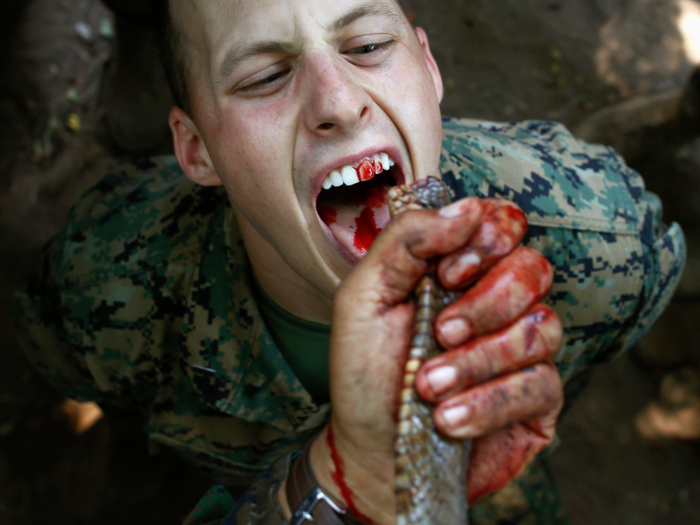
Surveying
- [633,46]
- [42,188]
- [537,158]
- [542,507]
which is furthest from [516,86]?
[42,188]

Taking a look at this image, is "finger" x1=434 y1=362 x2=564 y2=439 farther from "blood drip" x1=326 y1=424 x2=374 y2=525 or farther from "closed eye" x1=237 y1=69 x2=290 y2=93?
"closed eye" x1=237 y1=69 x2=290 y2=93

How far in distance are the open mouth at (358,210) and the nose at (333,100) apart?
242mm

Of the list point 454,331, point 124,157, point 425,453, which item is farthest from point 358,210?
point 124,157

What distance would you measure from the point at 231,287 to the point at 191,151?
0.58 m

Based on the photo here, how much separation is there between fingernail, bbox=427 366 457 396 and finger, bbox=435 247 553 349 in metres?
0.05

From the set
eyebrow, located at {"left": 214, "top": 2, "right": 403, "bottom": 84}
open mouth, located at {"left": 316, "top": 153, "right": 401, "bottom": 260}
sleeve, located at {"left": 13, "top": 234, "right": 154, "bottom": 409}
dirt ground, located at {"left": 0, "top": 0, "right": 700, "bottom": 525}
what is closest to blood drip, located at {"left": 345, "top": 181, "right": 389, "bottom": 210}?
open mouth, located at {"left": 316, "top": 153, "right": 401, "bottom": 260}

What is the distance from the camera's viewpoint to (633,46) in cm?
454

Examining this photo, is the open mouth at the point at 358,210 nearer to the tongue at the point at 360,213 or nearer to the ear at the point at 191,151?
the tongue at the point at 360,213

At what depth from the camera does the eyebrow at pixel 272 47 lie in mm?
1466

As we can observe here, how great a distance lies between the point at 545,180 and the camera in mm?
2105

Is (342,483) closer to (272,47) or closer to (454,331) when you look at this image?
(454,331)

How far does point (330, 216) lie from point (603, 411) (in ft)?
9.79

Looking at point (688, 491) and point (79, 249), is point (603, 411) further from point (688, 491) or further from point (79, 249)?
point (79, 249)

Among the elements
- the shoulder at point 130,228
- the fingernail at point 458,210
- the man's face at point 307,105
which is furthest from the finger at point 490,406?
the shoulder at point 130,228
